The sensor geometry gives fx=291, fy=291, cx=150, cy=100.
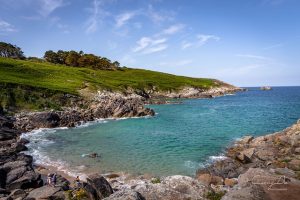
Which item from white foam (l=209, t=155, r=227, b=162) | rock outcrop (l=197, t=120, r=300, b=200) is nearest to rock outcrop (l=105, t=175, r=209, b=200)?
rock outcrop (l=197, t=120, r=300, b=200)

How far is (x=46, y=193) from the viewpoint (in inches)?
928

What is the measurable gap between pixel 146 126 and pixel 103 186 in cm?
4458

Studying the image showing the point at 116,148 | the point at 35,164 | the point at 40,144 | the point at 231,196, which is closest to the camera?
the point at 231,196

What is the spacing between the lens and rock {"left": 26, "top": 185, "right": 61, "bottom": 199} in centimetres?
2313

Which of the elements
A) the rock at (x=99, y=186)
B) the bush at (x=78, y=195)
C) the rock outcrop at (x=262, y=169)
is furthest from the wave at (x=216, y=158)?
the bush at (x=78, y=195)

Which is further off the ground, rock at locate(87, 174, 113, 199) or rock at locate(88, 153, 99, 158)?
Result: rock at locate(87, 174, 113, 199)

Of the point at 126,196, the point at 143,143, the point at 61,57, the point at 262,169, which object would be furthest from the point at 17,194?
the point at 61,57

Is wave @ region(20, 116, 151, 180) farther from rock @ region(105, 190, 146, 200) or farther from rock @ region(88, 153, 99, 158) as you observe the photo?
rock @ region(105, 190, 146, 200)

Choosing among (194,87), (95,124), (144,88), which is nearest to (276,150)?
(95,124)

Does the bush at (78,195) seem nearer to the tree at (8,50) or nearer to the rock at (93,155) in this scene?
the rock at (93,155)

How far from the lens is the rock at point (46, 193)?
23128mm

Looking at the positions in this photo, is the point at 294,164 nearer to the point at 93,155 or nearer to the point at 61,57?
the point at 93,155

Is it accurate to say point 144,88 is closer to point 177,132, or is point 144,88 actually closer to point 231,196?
point 177,132

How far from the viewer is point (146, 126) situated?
67.2 metres
